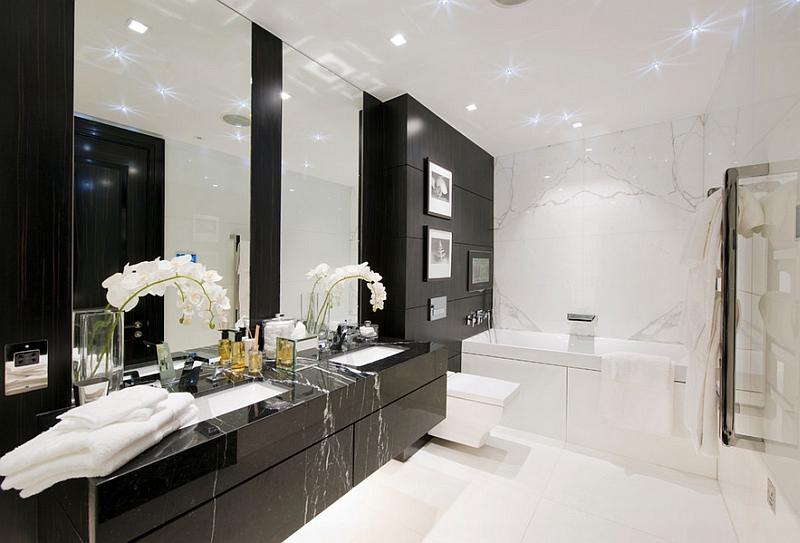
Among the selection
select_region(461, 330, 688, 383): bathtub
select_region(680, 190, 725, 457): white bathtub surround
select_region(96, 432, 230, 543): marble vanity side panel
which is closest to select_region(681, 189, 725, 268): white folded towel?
select_region(680, 190, 725, 457): white bathtub surround

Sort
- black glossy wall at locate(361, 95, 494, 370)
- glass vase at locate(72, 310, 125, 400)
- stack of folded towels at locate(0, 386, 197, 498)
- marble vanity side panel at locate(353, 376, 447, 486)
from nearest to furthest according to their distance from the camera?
stack of folded towels at locate(0, 386, 197, 498), glass vase at locate(72, 310, 125, 400), marble vanity side panel at locate(353, 376, 447, 486), black glossy wall at locate(361, 95, 494, 370)

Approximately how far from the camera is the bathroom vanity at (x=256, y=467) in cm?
89

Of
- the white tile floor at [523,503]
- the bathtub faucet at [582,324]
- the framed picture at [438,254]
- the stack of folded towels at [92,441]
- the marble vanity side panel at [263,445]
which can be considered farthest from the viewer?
the bathtub faucet at [582,324]

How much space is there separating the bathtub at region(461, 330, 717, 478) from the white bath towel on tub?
0.25ft

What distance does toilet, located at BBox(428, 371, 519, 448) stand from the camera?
2.50 metres

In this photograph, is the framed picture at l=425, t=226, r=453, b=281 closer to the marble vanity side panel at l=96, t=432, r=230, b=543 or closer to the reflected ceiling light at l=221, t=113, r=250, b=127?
the reflected ceiling light at l=221, t=113, r=250, b=127

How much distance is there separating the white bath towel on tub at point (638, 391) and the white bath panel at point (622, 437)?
75mm

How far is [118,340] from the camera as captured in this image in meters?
1.33

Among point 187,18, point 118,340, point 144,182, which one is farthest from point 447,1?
point 118,340

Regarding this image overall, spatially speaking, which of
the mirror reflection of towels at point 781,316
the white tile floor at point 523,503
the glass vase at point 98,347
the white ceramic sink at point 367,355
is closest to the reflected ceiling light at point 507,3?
the mirror reflection of towels at point 781,316

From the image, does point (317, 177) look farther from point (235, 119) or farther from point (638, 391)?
point (638, 391)

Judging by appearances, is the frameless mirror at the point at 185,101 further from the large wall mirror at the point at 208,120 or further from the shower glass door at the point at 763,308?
the shower glass door at the point at 763,308

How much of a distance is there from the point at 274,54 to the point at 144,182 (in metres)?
1.02

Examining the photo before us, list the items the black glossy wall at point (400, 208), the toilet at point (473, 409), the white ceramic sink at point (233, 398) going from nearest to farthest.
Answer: the white ceramic sink at point (233, 398), the toilet at point (473, 409), the black glossy wall at point (400, 208)
